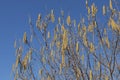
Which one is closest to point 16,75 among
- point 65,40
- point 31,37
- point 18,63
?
point 18,63

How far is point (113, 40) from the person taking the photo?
5.17 m

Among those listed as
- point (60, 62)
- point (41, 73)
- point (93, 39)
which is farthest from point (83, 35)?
point (41, 73)

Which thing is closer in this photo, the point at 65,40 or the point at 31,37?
the point at 65,40

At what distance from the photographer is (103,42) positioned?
5.19m

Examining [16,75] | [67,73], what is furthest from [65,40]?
[16,75]

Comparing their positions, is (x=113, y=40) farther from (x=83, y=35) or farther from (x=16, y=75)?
(x=16, y=75)

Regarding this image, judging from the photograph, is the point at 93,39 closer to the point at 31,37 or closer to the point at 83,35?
the point at 83,35

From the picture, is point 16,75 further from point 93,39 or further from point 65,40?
point 93,39

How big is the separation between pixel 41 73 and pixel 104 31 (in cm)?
118

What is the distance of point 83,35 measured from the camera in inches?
207

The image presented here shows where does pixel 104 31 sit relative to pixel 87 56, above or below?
above

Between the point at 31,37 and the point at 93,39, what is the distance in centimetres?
98

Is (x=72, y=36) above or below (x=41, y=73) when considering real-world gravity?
above

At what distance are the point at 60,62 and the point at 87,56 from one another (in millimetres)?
450
